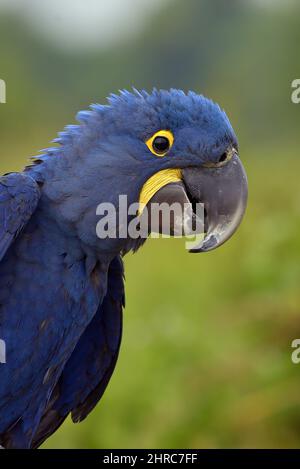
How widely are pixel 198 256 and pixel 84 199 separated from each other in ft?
18.8

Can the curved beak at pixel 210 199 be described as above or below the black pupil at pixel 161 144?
below

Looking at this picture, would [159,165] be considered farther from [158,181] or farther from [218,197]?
[218,197]

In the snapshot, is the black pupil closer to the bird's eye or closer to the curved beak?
the bird's eye

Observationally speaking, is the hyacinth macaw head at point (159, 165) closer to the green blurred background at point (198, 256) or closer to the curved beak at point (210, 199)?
the curved beak at point (210, 199)

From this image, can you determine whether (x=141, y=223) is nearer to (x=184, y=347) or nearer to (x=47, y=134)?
(x=184, y=347)

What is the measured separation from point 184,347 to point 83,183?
9.47 feet

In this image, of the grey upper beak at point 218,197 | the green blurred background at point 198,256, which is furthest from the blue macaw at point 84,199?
the green blurred background at point 198,256

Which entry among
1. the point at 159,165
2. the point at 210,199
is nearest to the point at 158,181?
the point at 159,165

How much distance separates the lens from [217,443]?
15.1ft

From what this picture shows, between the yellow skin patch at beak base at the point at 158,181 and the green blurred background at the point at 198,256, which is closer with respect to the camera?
the yellow skin patch at beak base at the point at 158,181

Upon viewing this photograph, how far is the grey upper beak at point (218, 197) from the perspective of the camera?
2330 millimetres

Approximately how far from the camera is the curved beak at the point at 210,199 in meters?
2.33

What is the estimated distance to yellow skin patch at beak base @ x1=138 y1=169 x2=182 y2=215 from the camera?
2.37m

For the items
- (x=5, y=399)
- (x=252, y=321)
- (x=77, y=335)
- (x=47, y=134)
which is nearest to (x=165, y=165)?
(x=77, y=335)
